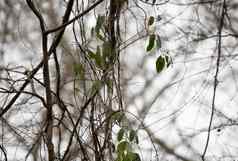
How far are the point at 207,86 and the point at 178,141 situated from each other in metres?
0.57

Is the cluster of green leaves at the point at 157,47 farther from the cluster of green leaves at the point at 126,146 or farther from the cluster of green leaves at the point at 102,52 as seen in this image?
the cluster of green leaves at the point at 126,146

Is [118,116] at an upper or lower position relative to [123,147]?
upper

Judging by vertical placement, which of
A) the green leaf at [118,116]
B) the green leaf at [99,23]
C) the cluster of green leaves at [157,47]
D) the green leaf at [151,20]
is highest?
the green leaf at [151,20]

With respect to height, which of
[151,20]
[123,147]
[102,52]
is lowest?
[123,147]

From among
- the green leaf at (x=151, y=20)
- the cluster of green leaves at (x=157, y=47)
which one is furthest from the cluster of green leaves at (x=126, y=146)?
the green leaf at (x=151, y=20)

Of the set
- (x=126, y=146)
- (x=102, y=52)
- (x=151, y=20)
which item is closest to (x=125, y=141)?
(x=126, y=146)

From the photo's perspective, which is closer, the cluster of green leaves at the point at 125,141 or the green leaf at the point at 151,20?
the cluster of green leaves at the point at 125,141

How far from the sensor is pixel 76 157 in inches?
65.1

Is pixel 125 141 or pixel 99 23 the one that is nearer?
pixel 125 141

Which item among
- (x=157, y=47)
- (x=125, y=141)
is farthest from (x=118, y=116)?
(x=157, y=47)

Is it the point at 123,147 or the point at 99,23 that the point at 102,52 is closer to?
the point at 99,23

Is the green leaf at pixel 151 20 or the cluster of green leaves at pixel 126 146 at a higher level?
the green leaf at pixel 151 20

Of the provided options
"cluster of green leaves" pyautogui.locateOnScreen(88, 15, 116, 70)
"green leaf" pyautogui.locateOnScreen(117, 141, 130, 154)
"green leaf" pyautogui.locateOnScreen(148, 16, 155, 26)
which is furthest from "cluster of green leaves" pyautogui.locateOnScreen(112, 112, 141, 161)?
"green leaf" pyautogui.locateOnScreen(148, 16, 155, 26)

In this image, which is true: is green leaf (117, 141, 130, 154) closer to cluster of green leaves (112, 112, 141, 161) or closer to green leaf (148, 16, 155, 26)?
cluster of green leaves (112, 112, 141, 161)
